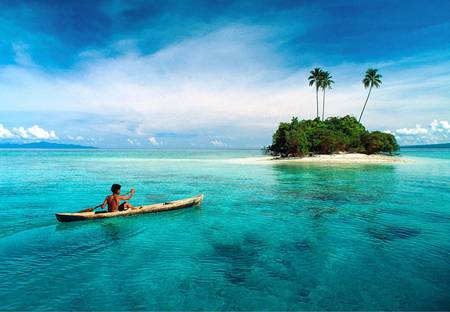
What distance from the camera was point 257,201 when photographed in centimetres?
1777

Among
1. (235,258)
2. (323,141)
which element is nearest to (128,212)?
(235,258)

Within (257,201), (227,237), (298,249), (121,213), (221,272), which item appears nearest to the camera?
(221,272)

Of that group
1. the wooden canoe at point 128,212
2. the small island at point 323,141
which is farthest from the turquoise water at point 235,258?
the small island at point 323,141

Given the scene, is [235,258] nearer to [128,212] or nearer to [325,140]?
[128,212]

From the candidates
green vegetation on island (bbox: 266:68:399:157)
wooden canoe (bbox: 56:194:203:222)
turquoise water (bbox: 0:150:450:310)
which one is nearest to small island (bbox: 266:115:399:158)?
green vegetation on island (bbox: 266:68:399:157)

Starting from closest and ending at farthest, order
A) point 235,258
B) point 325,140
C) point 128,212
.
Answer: point 235,258, point 128,212, point 325,140

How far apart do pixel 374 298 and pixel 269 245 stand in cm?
390

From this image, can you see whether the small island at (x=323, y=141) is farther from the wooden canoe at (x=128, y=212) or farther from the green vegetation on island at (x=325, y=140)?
the wooden canoe at (x=128, y=212)

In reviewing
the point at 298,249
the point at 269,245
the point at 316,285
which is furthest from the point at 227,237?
the point at 316,285

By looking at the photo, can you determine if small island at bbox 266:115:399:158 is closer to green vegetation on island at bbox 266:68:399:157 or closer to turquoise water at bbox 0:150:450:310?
green vegetation on island at bbox 266:68:399:157

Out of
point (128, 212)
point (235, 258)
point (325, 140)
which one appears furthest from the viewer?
point (325, 140)

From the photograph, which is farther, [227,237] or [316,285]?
[227,237]

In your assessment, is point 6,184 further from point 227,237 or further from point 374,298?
point 374,298

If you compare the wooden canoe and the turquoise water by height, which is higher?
the wooden canoe
